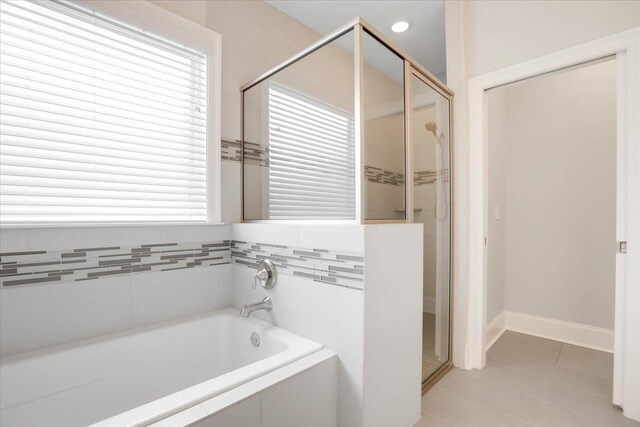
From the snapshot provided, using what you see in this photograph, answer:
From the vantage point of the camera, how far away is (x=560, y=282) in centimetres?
272

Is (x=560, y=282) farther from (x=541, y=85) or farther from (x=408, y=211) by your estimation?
(x=408, y=211)

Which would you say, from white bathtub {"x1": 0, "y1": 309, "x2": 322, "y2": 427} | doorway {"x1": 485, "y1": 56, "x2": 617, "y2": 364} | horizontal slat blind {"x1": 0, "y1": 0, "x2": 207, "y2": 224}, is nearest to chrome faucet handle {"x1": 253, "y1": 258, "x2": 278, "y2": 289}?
white bathtub {"x1": 0, "y1": 309, "x2": 322, "y2": 427}

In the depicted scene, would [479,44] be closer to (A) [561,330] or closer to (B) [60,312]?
(A) [561,330]

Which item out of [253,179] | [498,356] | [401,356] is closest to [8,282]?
[253,179]

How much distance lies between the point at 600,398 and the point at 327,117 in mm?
2296

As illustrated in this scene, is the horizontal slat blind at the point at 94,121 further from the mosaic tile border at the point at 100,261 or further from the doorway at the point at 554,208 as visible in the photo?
the doorway at the point at 554,208

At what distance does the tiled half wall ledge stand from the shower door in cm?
62

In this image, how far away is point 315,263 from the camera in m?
1.48

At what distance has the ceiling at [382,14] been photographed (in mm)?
2307

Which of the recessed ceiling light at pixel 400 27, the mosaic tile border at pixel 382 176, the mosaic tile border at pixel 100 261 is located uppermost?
the recessed ceiling light at pixel 400 27

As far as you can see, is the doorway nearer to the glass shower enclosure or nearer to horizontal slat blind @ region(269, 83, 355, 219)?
the glass shower enclosure

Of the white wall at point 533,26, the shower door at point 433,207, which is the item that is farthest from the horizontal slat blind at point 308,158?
the white wall at point 533,26

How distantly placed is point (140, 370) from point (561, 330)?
3214mm

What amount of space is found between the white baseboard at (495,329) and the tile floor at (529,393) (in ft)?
0.42
